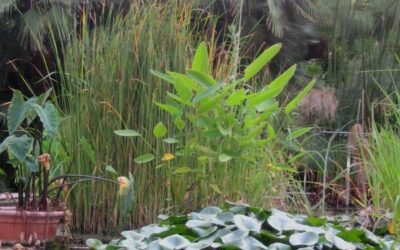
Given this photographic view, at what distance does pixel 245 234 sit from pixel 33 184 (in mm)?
987

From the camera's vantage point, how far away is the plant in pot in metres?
2.72

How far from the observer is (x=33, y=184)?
283 cm

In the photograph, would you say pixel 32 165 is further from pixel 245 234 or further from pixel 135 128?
pixel 245 234

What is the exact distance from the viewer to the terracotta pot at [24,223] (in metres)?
2.73

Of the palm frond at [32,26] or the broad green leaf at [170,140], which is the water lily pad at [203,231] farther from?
the palm frond at [32,26]

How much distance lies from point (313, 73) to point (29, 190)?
553cm

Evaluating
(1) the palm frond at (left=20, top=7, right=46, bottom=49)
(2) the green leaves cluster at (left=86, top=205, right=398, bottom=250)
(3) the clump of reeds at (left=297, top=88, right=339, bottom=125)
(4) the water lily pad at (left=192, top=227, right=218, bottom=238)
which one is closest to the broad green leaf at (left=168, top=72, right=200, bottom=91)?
(2) the green leaves cluster at (left=86, top=205, right=398, bottom=250)

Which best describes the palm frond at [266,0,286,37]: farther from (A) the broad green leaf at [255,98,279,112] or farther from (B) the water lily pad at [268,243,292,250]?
(B) the water lily pad at [268,243,292,250]

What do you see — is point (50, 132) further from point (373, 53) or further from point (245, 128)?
point (373, 53)

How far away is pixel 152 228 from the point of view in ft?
7.96

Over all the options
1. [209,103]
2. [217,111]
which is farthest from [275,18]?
[209,103]

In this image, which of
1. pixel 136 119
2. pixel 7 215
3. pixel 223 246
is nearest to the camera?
pixel 223 246

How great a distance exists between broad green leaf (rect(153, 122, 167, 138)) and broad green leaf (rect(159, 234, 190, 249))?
69 cm

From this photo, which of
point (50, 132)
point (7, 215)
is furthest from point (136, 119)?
point (7, 215)
